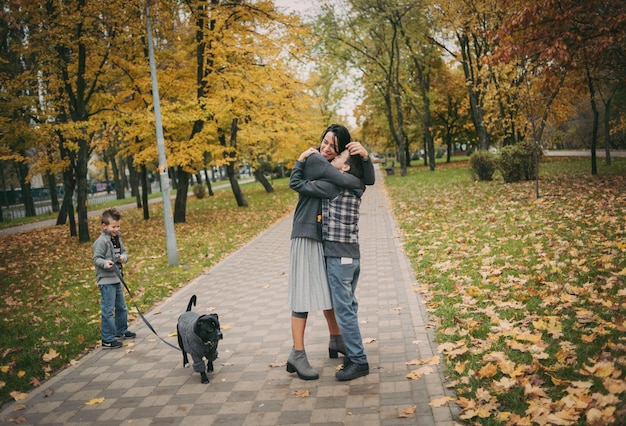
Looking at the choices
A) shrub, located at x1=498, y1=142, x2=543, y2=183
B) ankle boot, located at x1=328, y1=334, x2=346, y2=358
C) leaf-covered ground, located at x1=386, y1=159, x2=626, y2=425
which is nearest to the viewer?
leaf-covered ground, located at x1=386, y1=159, x2=626, y2=425

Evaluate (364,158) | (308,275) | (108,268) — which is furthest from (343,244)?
(108,268)

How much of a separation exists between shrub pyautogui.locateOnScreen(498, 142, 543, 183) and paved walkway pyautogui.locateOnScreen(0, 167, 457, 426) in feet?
46.0

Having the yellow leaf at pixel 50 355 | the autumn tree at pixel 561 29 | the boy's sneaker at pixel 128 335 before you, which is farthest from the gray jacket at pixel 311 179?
the autumn tree at pixel 561 29

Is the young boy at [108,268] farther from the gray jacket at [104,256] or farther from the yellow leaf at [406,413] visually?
the yellow leaf at [406,413]

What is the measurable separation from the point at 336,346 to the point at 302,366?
0.52 meters

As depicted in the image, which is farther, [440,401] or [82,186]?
[82,186]

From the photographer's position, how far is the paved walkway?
3703mm

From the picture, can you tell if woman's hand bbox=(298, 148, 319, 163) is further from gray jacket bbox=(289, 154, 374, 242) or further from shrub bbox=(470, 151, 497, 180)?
shrub bbox=(470, 151, 497, 180)

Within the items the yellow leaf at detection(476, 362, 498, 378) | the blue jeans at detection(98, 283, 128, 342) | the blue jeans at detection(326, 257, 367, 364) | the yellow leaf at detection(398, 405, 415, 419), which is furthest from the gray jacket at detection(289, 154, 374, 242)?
the blue jeans at detection(98, 283, 128, 342)

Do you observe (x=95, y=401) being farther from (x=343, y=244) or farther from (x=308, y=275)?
(x=343, y=244)

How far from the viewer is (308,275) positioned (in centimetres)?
421

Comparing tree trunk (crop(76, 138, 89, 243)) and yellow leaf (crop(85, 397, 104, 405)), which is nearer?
yellow leaf (crop(85, 397, 104, 405))

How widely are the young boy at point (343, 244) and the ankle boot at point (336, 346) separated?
0.49 meters

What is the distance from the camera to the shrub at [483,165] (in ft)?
69.2
